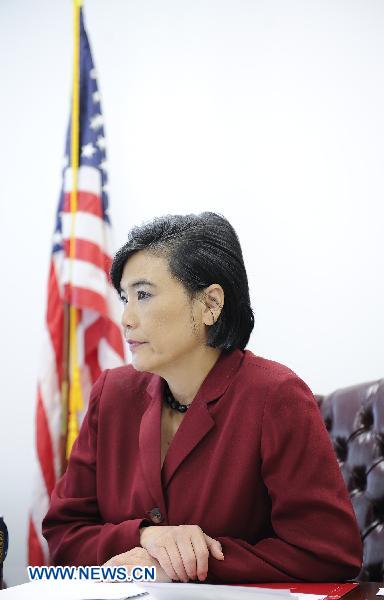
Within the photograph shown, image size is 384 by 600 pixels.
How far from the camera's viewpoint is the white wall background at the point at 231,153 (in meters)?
3.09

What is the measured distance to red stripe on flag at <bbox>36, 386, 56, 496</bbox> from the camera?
302 cm

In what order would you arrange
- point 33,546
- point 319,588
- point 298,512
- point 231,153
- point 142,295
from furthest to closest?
point 231,153, point 33,546, point 142,295, point 298,512, point 319,588

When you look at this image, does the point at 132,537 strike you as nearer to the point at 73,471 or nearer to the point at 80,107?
the point at 73,471

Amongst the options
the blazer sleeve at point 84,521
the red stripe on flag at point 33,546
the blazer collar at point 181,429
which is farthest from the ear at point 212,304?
the red stripe on flag at point 33,546

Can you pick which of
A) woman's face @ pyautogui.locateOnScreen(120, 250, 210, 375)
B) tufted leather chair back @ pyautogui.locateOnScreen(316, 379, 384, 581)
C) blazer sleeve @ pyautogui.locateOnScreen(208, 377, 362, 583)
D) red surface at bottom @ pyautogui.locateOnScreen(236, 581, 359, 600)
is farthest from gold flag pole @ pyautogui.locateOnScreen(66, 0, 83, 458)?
red surface at bottom @ pyautogui.locateOnScreen(236, 581, 359, 600)

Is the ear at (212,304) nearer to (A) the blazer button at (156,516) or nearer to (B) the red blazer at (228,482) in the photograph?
(B) the red blazer at (228,482)

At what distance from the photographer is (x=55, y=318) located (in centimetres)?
314

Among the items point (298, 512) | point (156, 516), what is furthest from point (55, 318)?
point (298, 512)

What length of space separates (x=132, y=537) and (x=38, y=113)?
2.54 meters

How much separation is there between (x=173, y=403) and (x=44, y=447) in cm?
141

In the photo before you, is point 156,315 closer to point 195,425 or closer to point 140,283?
point 140,283

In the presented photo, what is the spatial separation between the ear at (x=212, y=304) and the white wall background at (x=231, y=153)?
1.41 metres

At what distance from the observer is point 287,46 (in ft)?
10.7

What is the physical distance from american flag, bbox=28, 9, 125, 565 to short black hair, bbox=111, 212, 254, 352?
4.45 feet
